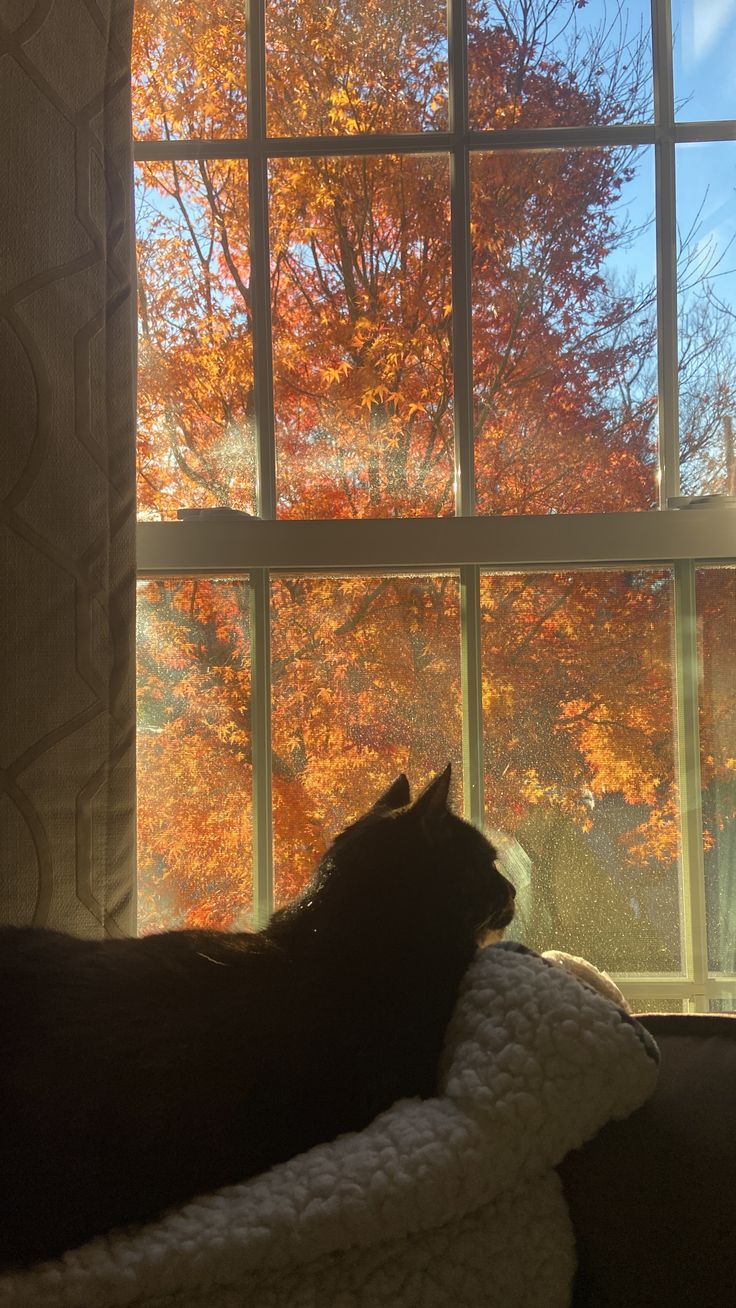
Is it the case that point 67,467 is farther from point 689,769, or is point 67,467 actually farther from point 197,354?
point 689,769

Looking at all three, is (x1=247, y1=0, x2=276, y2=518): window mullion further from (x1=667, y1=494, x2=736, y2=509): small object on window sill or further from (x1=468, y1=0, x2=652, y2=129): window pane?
(x1=667, y1=494, x2=736, y2=509): small object on window sill

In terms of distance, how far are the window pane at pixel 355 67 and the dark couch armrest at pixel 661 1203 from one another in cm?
145

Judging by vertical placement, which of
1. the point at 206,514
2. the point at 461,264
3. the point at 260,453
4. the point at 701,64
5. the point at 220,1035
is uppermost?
the point at 701,64

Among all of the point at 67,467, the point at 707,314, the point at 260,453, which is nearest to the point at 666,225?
the point at 707,314

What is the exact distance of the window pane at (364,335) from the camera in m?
1.51

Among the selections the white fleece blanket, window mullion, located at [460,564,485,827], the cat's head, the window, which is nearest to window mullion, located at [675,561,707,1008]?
the window

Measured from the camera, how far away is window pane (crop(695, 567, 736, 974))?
1.46 meters

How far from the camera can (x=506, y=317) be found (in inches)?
59.3

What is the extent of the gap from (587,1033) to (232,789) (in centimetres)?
88

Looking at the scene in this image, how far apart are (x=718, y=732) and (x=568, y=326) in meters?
0.69

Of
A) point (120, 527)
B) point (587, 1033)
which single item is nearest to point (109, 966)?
point (587, 1033)

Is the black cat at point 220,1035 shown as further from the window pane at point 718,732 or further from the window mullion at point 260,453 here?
the window pane at point 718,732

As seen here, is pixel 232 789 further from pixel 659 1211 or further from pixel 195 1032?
pixel 659 1211

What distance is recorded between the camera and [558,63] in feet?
4.88
